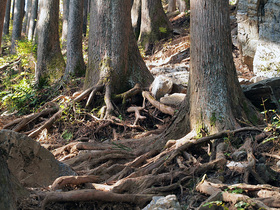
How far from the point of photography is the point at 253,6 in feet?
36.7

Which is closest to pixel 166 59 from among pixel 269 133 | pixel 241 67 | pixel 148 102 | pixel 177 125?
pixel 241 67

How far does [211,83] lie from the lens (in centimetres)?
585

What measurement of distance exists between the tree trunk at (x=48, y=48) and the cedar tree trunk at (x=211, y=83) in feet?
21.8

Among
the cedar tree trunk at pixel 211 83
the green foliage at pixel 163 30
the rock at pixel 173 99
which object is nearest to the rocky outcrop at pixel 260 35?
the rock at pixel 173 99

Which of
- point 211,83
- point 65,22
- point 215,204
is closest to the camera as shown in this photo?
point 215,204

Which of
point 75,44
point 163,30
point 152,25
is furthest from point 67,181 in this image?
point 152,25

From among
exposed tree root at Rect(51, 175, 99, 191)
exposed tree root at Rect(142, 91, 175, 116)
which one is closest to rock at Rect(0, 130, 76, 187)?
exposed tree root at Rect(51, 175, 99, 191)

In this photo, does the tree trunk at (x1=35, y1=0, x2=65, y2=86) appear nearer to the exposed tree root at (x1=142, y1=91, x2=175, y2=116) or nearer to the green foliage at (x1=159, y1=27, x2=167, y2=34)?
the exposed tree root at (x1=142, y1=91, x2=175, y2=116)

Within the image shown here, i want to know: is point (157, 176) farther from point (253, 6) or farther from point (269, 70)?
point (253, 6)

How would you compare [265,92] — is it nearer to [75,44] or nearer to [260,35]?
[260,35]

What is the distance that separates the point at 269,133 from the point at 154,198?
7.37 feet

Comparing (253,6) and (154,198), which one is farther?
(253,6)

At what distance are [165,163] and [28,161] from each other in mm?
1988

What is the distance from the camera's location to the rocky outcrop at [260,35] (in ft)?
34.4
